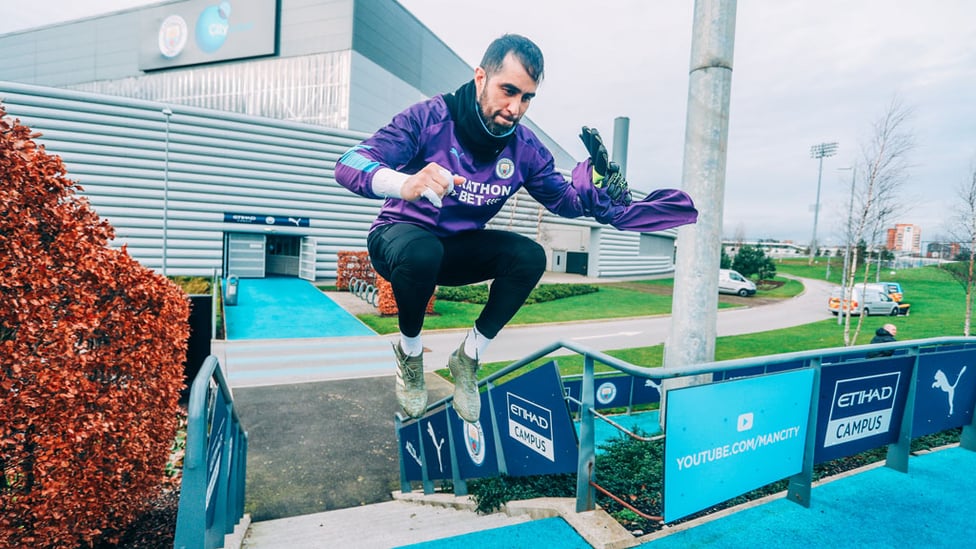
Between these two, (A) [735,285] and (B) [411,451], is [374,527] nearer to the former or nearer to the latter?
(B) [411,451]

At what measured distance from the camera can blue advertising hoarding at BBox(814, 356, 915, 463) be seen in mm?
3971

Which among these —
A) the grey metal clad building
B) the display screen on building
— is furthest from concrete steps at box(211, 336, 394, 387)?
the display screen on building

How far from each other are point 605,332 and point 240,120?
60.0 feet

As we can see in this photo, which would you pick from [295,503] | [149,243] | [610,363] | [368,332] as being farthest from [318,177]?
[610,363]

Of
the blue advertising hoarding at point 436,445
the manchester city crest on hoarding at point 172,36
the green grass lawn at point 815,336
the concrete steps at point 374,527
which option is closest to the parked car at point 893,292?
the green grass lawn at point 815,336

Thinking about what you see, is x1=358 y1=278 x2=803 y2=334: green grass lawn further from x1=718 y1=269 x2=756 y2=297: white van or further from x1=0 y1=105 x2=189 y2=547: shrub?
x1=0 y1=105 x2=189 y2=547: shrub

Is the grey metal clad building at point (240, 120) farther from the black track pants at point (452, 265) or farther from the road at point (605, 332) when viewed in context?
the black track pants at point (452, 265)

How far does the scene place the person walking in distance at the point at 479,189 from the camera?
2.01 metres

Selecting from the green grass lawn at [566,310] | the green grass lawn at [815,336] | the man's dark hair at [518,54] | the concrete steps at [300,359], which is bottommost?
the concrete steps at [300,359]

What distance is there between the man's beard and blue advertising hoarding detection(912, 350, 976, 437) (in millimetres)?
4844

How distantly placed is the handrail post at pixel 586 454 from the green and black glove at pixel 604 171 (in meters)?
1.34

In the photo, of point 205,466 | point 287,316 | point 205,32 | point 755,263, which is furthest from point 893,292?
point 205,32

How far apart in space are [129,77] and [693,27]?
54.8 metres

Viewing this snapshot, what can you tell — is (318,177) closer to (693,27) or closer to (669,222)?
(693,27)
